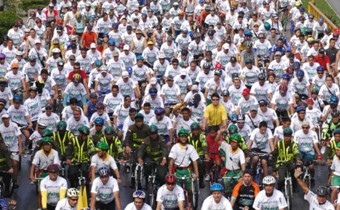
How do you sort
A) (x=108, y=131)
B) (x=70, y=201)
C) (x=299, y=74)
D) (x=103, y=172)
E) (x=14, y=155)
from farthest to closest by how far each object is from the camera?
1. (x=299, y=74)
2. (x=14, y=155)
3. (x=108, y=131)
4. (x=103, y=172)
5. (x=70, y=201)

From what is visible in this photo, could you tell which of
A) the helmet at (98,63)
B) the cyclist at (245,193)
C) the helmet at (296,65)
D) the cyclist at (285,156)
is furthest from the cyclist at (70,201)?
the helmet at (296,65)

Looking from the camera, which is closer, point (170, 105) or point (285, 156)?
point (285, 156)

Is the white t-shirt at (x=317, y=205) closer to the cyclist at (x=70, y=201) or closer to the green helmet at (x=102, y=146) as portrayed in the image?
the green helmet at (x=102, y=146)

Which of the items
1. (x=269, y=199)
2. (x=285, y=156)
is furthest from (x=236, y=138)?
(x=269, y=199)

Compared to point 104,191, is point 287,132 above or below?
above

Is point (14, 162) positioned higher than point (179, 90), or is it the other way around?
point (179, 90)

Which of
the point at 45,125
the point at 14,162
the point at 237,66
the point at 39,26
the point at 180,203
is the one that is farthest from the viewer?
the point at 39,26

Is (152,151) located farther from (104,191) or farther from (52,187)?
(52,187)

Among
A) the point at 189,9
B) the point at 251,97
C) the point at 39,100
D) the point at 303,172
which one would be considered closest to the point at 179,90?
the point at 251,97

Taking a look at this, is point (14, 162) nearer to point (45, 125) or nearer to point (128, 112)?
point (45, 125)

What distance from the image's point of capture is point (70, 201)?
16922 mm

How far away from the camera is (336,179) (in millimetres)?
19391

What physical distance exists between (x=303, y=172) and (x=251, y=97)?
400 cm

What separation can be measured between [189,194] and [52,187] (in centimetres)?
283
